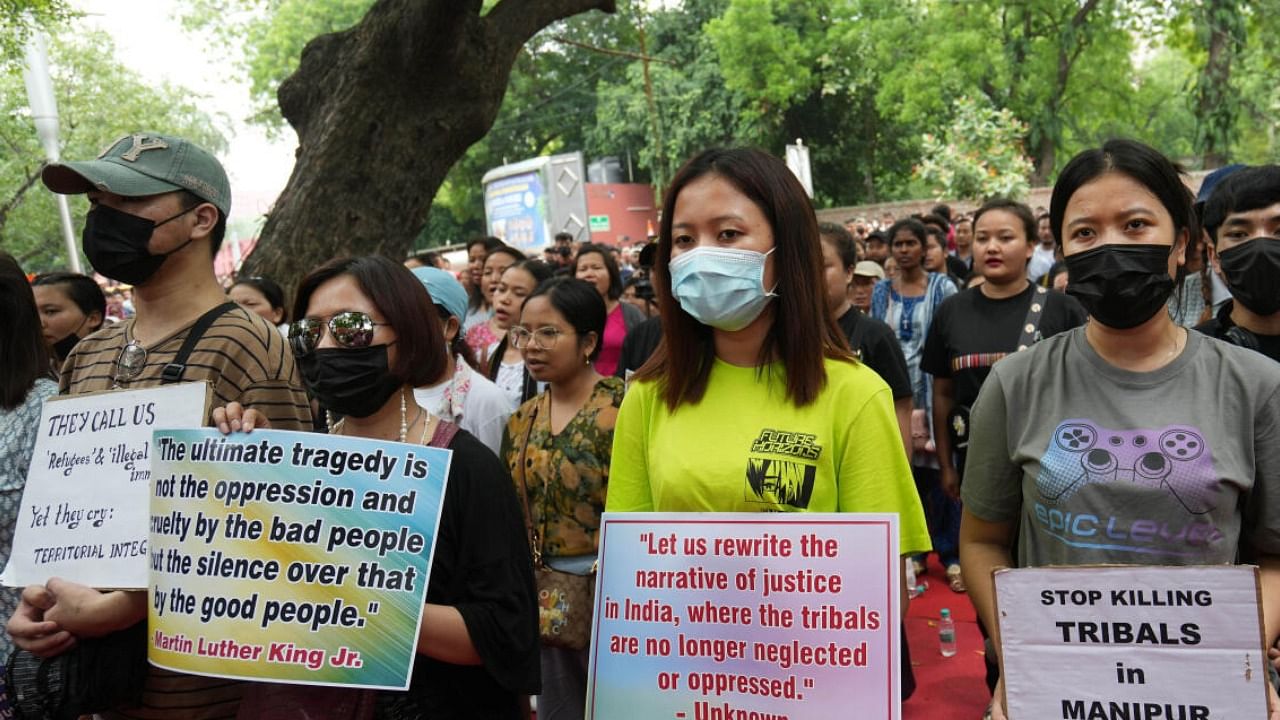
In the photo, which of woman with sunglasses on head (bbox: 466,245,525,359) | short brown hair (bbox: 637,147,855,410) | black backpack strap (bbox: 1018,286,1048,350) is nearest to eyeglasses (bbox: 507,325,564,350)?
short brown hair (bbox: 637,147,855,410)

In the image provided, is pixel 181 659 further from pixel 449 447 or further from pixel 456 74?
pixel 456 74

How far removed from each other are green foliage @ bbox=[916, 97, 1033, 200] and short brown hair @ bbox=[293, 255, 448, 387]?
1881 centimetres

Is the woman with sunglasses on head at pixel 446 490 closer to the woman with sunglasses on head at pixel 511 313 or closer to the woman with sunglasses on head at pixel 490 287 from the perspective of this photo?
the woman with sunglasses on head at pixel 511 313

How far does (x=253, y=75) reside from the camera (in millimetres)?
33938

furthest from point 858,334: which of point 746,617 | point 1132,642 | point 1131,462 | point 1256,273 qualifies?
point 1132,642

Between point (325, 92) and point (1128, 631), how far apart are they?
7091 mm

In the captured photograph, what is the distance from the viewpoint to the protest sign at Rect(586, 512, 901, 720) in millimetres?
2000

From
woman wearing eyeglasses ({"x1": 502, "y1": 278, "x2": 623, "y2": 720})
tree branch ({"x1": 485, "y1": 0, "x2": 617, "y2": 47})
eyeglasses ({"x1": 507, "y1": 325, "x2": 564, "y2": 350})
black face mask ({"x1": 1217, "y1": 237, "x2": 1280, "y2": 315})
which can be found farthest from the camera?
tree branch ({"x1": 485, "y1": 0, "x2": 617, "y2": 47})

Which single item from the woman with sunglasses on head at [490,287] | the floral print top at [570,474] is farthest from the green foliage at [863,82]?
the floral print top at [570,474]

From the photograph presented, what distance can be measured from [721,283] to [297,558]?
1.09 metres

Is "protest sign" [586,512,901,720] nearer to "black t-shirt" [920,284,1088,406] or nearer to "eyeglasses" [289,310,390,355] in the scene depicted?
"eyeglasses" [289,310,390,355]

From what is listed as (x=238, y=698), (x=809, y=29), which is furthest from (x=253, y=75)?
(x=238, y=698)

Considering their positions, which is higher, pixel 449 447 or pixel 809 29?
pixel 809 29

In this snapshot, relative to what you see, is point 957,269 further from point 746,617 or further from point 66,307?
point 746,617
